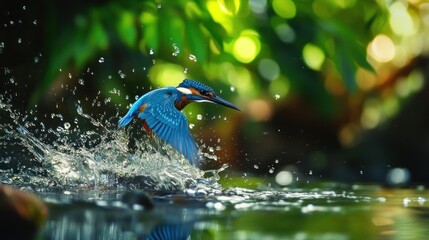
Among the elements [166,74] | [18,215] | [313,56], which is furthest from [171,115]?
[166,74]

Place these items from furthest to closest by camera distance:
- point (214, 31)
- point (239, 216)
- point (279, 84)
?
point (279, 84) → point (214, 31) → point (239, 216)

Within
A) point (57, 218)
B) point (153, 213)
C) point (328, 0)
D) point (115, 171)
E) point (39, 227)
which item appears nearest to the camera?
point (39, 227)

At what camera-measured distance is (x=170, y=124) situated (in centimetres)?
643

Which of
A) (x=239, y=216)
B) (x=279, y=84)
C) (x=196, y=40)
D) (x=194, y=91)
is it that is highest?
(x=279, y=84)

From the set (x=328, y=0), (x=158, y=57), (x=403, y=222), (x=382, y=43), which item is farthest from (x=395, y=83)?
(x=403, y=222)

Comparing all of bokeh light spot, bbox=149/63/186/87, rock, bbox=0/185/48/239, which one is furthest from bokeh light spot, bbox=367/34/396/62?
rock, bbox=0/185/48/239

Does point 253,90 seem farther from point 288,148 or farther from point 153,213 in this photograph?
point 153,213

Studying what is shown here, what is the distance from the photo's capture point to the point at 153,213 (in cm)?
515

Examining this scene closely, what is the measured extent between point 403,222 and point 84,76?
4.47m

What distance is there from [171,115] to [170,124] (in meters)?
0.11

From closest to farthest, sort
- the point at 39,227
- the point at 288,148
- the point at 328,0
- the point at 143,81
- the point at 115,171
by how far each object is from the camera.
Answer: the point at 39,227
the point at 115,171
the point at 143,81
the point at 328,0
the point at 288,148

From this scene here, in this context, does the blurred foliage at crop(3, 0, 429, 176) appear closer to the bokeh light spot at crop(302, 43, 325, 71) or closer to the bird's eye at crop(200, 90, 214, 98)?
the bokeh light spot at crop(302, 43, 325, 71)

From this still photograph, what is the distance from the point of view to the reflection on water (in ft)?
14.7

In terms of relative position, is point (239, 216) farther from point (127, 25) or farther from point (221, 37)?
point (127, 25)
